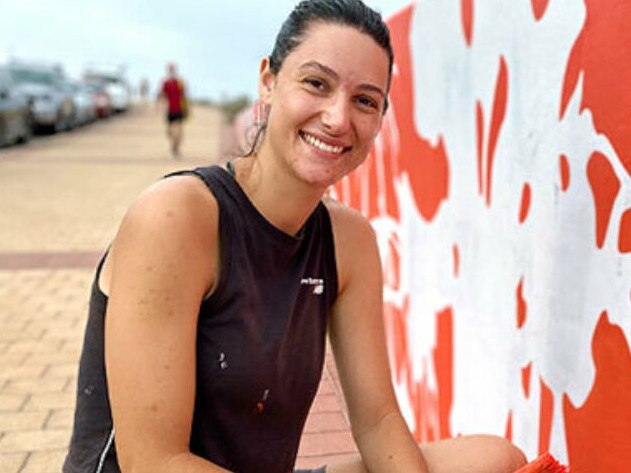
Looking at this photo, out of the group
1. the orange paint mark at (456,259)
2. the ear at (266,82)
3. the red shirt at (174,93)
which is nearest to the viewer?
the ear at (266,82)

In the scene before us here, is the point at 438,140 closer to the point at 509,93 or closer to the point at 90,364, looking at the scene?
the point at 509,93

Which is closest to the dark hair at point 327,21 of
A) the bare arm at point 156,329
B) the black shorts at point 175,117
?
the bare arm at point 156,329

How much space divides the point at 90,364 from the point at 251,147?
23.3 inches

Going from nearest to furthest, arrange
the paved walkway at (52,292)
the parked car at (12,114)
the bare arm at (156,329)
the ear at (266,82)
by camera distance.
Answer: the bare arm at (156,329), the ear at (266,82), the paved walkway at (52,292), the parked car at (12,114)

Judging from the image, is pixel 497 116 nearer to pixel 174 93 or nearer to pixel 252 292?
pixel 252 292

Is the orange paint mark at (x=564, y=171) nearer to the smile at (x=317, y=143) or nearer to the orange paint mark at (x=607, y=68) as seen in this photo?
the orange paint mark at (x=607, y=68)

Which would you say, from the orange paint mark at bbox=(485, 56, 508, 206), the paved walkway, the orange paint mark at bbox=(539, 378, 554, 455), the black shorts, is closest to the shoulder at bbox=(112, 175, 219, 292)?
the orange paint mark at bbox=(539, 378, 554, 455)

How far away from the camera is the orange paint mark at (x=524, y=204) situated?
2062 millimetres

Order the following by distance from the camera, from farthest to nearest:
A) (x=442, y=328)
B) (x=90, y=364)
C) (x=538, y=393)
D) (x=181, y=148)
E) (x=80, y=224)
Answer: (x=181, y=148)
(x=80, y=224)
(x=442, y=328)
(x=538, y=393)
(x=90, y=364)

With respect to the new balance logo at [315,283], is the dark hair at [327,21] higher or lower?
higher

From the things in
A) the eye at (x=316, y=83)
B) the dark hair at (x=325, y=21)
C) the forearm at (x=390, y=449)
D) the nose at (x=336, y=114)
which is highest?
the dark hair at (x=325, y=21)

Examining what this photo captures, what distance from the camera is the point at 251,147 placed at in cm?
174

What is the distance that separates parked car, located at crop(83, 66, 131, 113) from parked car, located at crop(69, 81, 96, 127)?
6.00m

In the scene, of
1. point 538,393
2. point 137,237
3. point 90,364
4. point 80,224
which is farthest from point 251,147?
point 80,224
